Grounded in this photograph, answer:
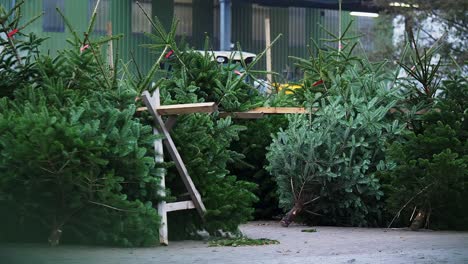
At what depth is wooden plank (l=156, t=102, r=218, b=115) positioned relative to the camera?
8438 mm

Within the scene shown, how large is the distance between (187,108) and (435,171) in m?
3.19

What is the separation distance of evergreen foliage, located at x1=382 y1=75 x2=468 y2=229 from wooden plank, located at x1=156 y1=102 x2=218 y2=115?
290 centimetres

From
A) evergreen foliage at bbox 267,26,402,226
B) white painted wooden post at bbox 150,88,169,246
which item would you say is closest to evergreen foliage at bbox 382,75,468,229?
evergreen foliage at bbox 267,26,402,226

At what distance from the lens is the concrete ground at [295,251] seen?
298 inches

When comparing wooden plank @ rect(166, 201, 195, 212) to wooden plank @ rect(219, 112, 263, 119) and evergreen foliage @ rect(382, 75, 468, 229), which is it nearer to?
wooden plank @ rect(219, 112, 263, 119)

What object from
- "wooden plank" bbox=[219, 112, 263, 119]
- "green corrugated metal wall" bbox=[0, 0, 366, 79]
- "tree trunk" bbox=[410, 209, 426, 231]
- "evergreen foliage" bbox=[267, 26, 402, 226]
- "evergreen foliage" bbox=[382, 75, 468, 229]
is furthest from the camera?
"green corrugated metal wall" bbox=[0, 0, 366, 79]

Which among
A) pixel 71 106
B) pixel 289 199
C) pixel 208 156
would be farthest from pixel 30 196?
pixel 289 199

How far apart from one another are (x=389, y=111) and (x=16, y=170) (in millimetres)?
5506

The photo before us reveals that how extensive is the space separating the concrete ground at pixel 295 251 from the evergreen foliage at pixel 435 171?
1.66 ft

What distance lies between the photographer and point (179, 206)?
346 inches

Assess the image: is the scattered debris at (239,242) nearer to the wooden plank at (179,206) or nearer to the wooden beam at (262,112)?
the wooden plank at (179,206)

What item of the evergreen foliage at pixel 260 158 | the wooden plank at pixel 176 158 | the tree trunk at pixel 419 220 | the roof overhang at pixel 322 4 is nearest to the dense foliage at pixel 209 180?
the wooden plank at pixel 176 158

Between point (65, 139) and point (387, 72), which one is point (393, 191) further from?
point (65, 139)

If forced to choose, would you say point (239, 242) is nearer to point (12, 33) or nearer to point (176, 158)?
point (176, 158)
